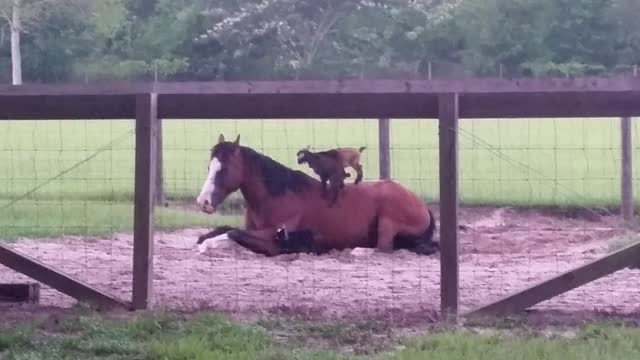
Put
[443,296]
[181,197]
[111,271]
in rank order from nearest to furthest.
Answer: [443,296] < [111,271] < [181,197]

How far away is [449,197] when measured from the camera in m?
7.68

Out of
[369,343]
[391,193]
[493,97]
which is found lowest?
[369,343]

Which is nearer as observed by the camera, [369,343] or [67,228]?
[369,343]

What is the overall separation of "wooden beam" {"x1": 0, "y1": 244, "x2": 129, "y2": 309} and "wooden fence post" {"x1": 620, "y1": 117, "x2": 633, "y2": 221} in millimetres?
8298

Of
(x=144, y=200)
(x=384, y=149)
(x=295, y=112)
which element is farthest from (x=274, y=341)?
(x=384, y=149)

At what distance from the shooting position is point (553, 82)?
10.5m

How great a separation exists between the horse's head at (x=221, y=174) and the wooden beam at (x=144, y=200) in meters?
2.30

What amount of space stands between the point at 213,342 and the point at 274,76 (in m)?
18.3

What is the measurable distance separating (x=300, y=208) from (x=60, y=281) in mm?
3313

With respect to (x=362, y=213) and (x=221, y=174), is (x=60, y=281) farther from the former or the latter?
(x=362, y=213)

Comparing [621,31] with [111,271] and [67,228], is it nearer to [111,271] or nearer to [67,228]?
[67,228]

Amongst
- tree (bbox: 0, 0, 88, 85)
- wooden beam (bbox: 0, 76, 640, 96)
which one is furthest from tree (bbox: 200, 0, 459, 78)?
wooden beam (bbox: 0, 76, 640, 96)

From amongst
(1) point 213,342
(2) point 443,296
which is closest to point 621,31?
(2) point 443,296

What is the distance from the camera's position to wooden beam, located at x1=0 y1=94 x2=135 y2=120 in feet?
25.8
